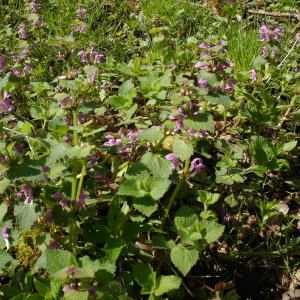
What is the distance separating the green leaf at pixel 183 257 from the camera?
1567 mm

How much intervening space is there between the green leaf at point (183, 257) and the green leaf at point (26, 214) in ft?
1.70

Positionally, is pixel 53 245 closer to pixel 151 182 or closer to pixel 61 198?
pixel 61 198

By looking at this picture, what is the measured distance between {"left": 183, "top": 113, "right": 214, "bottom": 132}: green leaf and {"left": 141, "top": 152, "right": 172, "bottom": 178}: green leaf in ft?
0.55

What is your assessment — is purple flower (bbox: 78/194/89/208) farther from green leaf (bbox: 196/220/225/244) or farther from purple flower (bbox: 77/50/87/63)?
purple flower (bbox: 77/50/87/63)

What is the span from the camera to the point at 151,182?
1718 millimetres

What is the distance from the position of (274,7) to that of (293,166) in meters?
2.50

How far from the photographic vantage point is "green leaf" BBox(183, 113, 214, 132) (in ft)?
5.39

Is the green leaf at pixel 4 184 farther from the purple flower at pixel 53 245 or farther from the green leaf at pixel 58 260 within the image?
the purple flower at pixel 53 245

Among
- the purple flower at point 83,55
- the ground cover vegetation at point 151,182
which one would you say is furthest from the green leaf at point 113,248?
the purple flower at point 83,55

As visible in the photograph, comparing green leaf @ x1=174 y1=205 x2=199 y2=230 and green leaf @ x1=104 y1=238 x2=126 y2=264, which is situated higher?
green leaf @ x1=174 y1=205 x2=199 y2=230


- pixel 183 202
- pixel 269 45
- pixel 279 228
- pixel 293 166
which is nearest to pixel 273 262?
pixel 279 228

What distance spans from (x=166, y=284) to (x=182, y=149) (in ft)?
1.68

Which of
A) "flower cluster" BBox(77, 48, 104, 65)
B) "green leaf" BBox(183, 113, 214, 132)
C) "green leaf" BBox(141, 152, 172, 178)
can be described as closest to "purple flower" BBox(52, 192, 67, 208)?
"green leaf" BBox(141, 152, 172, 178)

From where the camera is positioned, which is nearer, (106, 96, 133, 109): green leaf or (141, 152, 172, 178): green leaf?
(141, 152, 172, 178): green leaf
